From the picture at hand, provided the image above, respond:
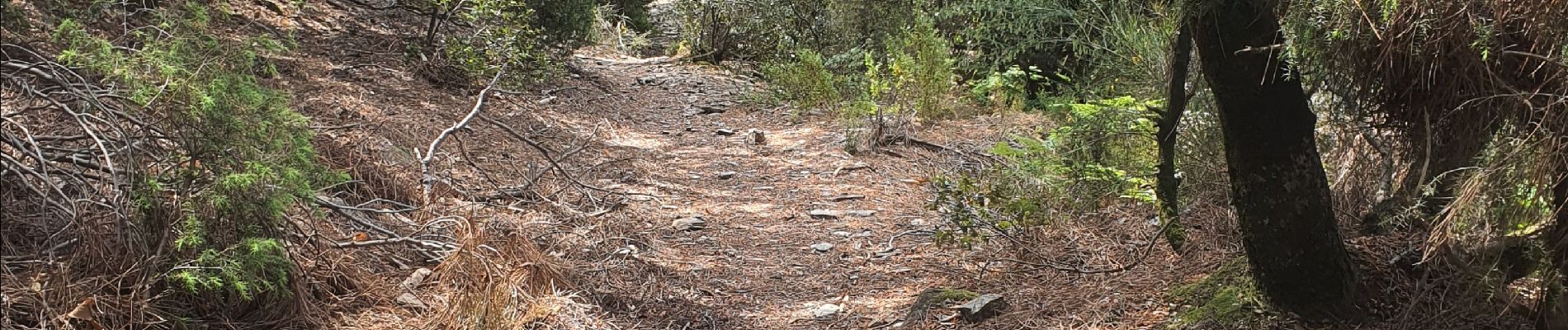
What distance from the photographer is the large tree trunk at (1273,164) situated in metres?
Answer: 3.27

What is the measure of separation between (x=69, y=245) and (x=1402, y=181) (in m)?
3.94

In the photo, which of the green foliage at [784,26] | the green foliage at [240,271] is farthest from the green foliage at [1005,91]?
the green foliage at [240,271]

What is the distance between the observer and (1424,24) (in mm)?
2580

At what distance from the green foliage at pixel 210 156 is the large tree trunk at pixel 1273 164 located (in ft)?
9.23

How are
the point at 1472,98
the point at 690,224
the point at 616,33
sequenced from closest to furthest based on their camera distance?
the point at 1472,98
the point at 690,224
the point at 616,33

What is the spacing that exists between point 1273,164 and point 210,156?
123 inches

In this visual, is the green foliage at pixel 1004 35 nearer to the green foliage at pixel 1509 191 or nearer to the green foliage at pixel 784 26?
the green foliage at pixel 784 26

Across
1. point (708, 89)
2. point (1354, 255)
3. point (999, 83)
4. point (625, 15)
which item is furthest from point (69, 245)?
point (625, 15)

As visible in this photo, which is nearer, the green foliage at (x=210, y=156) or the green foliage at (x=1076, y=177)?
the green foliage at (x=210, y=156)

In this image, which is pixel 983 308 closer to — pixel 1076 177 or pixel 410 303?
pixel 1076 177

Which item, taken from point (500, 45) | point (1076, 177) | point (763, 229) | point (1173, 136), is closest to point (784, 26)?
point (500, 45)

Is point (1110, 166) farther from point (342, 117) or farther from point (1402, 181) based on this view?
point (342, 117)

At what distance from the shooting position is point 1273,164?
132 inches

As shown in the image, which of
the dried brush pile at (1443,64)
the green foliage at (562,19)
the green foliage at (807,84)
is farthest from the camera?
the green foliage at (562,19)
